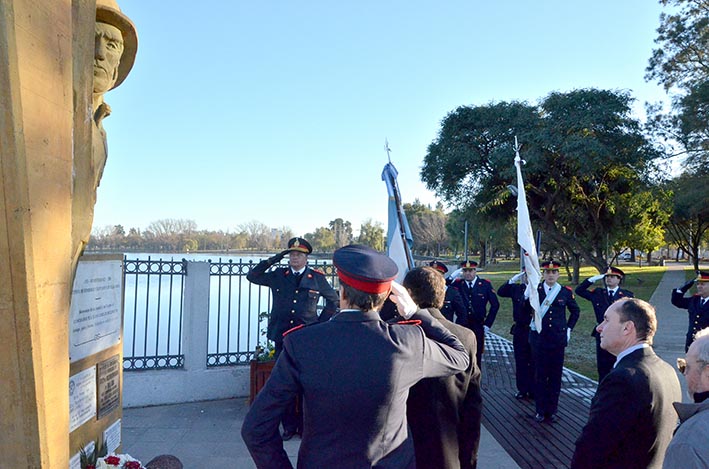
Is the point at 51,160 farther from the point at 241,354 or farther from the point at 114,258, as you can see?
the point at 241,354

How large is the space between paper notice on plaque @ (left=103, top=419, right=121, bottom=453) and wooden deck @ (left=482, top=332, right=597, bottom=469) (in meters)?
3.33

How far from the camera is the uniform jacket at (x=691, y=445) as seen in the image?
150cm

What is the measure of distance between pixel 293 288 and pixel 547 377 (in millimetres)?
3112

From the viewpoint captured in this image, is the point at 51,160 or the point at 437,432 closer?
the point at 51,160

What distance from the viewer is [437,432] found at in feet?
8.81

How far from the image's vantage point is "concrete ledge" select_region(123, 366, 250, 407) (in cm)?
548

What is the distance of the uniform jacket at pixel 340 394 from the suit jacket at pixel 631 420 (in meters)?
1.05

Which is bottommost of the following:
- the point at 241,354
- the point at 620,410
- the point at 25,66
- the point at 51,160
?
the point at 241,354

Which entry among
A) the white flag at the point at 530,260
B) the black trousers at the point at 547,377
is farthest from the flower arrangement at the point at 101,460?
the white flag at the point at 530,260

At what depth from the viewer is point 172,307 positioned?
19.2 ft

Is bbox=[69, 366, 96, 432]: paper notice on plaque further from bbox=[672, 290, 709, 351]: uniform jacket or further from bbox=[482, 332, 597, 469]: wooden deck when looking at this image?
bbox=[672, 290, 709, 351]: uniform jacket

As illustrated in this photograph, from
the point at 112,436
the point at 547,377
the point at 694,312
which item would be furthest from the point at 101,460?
the point at 694,312

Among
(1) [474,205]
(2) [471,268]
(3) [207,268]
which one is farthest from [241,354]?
(1) [474,205]

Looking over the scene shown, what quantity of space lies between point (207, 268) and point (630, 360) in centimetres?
457
